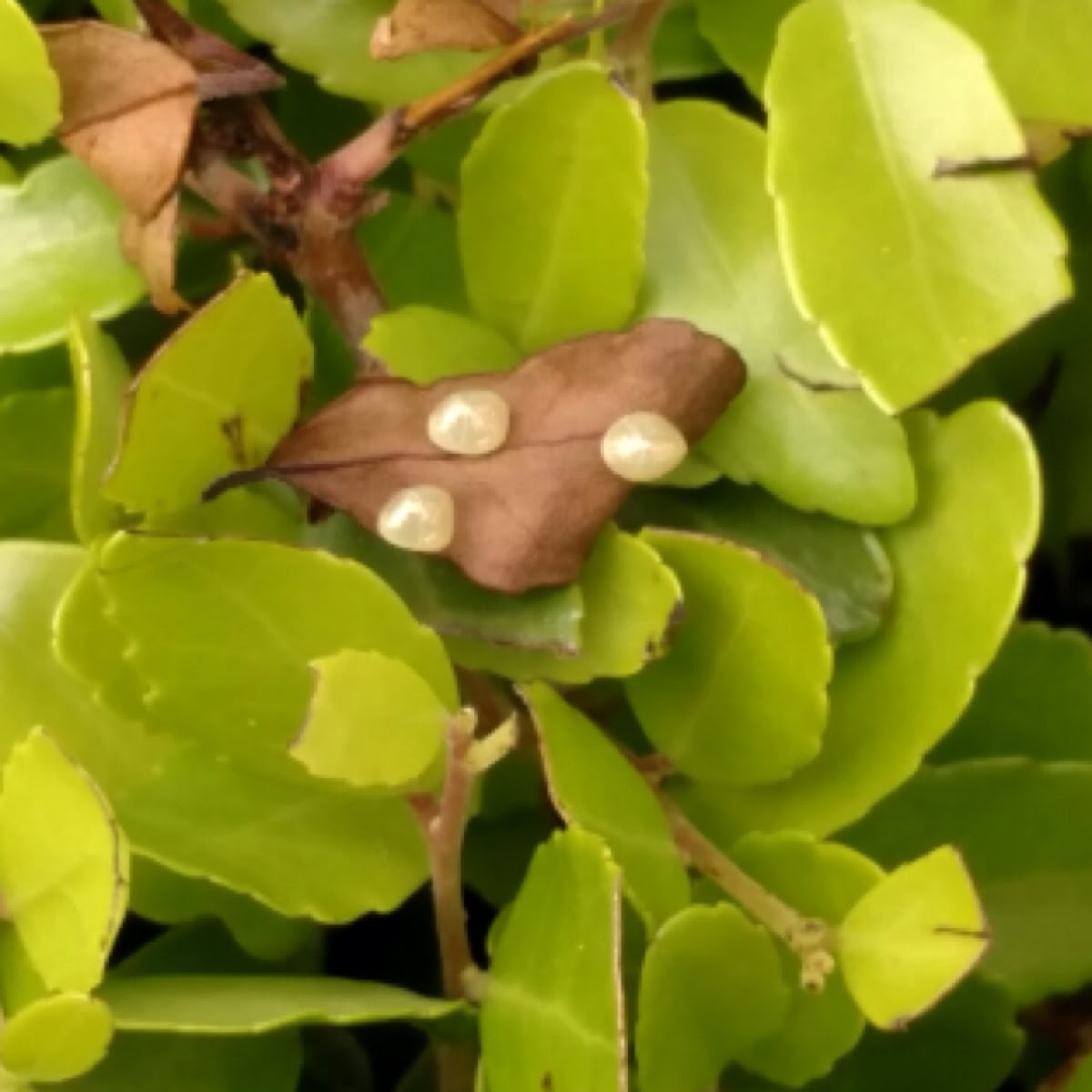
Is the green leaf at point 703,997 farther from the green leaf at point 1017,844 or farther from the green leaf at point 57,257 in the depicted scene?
the green leaf at point 57,257

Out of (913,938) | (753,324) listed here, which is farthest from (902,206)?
(913,938)

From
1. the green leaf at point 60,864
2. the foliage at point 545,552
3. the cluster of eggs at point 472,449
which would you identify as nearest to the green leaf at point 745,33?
the foliage at point 545,552

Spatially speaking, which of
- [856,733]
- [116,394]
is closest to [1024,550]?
[856,733]

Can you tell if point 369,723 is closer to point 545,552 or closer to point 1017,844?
point 545,552

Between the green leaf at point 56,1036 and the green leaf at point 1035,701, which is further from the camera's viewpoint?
the green leaf at point 1035,701

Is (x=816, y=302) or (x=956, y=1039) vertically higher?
(x=816, y=302)

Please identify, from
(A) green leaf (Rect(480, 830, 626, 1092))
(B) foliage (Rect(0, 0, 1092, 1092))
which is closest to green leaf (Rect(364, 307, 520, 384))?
(B) foliage (Rect(0, 0, 1092, 1092))

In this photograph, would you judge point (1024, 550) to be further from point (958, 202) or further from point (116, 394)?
point (116, 394)
